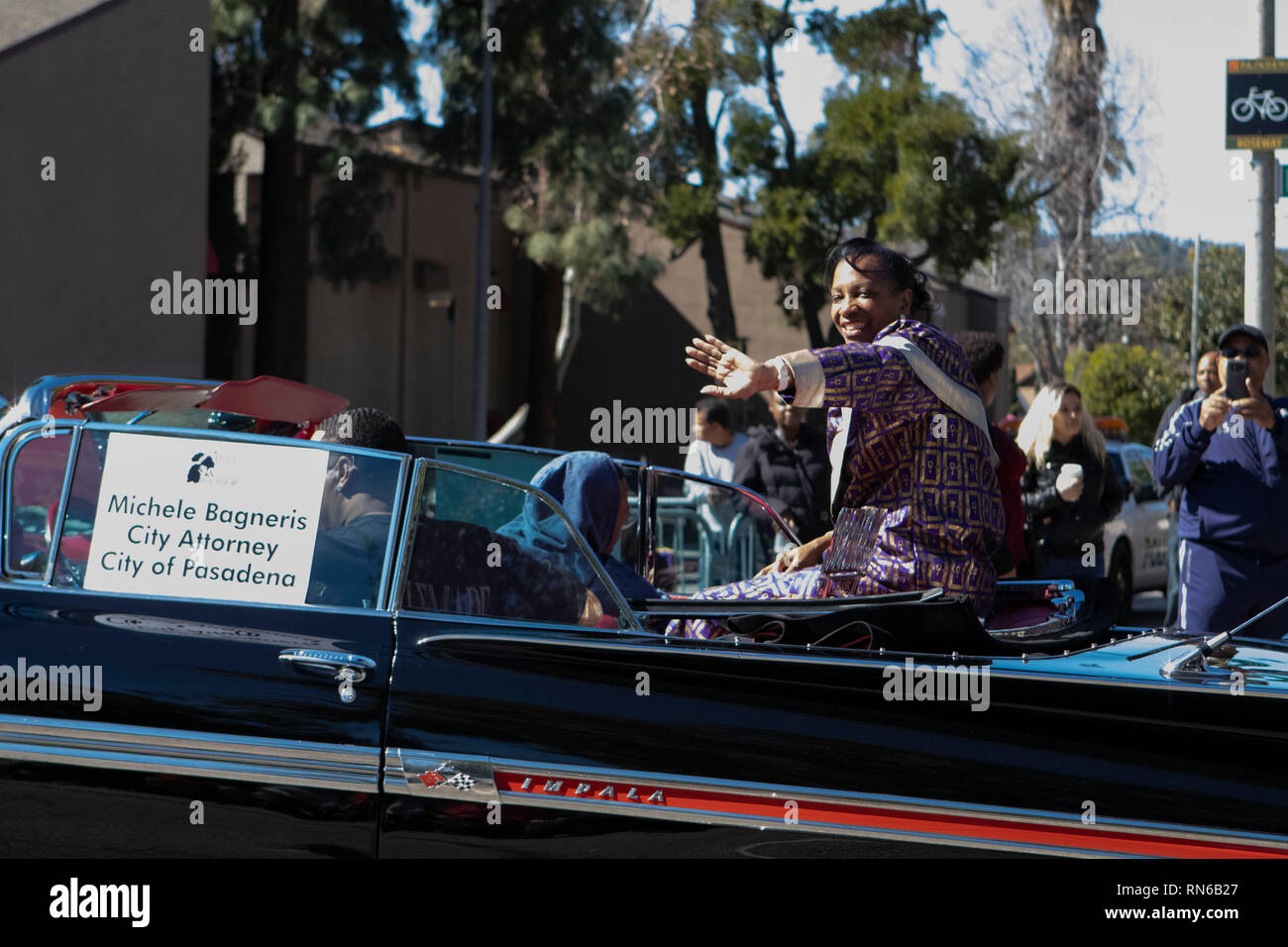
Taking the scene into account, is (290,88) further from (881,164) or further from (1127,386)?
(1127,386)

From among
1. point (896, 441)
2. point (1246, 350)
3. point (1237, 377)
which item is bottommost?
point (896, 441)

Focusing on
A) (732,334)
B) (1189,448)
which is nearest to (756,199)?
(732,334)

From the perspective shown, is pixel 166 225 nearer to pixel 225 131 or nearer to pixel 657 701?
pixel 225 131

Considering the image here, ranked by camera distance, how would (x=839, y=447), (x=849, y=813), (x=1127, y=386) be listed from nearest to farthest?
(x=849, y=813), (x=839, y=447), (x=1127, y=386)

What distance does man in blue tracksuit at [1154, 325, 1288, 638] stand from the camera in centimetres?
519

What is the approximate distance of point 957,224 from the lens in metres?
24.3

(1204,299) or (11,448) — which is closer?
(11,448)

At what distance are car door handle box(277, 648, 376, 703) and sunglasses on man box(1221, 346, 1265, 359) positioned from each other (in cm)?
374

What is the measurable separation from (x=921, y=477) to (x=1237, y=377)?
2532 millimetres

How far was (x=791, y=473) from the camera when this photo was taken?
852 centimetres

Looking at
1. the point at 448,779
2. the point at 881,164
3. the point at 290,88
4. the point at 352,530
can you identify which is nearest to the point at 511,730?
the point at 448,779

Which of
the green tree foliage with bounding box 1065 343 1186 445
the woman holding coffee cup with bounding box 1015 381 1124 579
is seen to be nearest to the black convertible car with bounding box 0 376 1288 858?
the woman holding coffee cup with bounding box 1015 381 1124 579

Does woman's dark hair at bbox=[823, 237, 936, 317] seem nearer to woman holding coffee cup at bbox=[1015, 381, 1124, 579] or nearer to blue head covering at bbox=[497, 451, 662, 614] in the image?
blue head covering at bbox=[497, 451, 662, 614]
